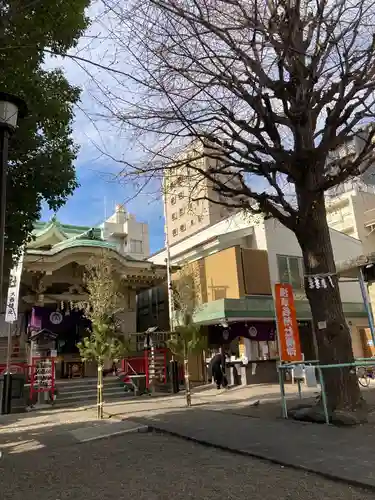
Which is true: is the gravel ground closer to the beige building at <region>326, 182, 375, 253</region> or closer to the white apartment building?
A: the beige building at <region>326, 182, 375, 253</region>

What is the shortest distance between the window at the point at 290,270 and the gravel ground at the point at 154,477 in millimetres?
14686

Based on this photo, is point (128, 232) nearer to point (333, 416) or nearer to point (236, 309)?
point (236, 309)

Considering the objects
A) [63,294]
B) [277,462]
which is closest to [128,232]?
[63,294]

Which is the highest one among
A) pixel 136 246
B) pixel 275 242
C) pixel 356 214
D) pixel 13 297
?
pixel 136 246

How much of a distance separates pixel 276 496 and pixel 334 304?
5305 millimetres

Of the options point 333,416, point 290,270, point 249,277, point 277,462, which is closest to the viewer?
point 277,462

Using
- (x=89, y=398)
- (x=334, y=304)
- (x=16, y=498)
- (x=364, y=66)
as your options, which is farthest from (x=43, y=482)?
→ (x=89, y=398)

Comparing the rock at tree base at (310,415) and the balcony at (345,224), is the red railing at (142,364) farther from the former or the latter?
the balcony at (345,224)

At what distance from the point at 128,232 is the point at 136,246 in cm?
184

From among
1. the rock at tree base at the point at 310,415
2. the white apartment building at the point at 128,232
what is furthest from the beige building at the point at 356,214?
the white apartment building at the point at 128,232

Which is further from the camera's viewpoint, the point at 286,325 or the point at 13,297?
the point at 13,297

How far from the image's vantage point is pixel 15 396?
49.5ft

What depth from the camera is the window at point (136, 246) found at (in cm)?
5053

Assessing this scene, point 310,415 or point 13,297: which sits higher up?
point 13,297
